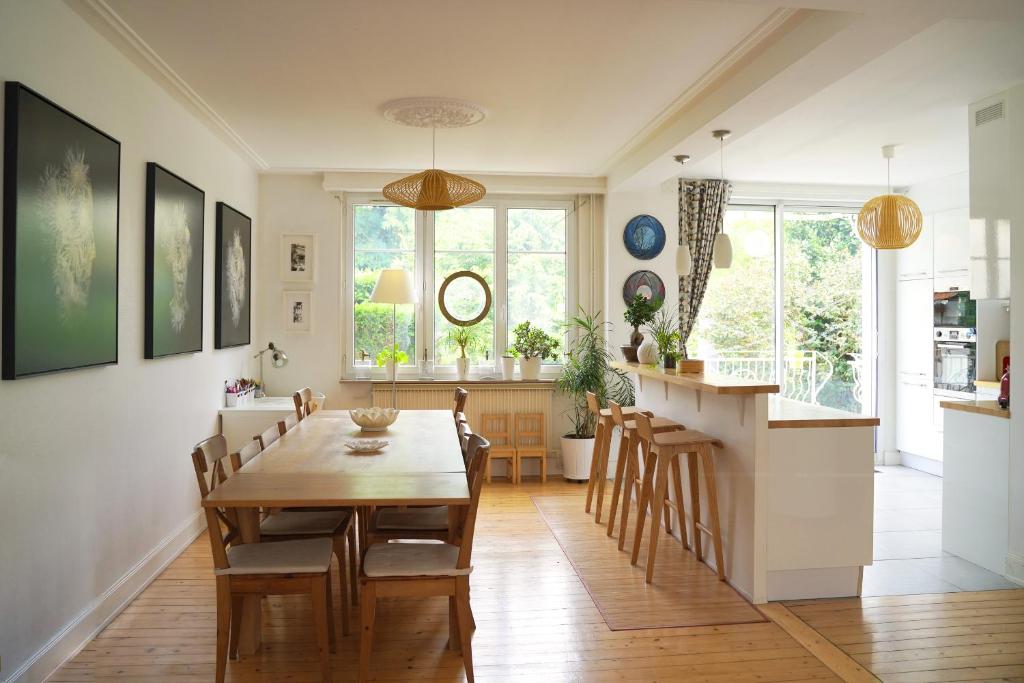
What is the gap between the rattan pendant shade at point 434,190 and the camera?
13.5ft

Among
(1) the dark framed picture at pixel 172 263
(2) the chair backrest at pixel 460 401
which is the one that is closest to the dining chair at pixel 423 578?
(2) the chair backrest at pixel 460 401

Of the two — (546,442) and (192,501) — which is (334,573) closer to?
(192,501)

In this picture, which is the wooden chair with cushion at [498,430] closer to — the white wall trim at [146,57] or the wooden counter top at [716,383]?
the wooden counter top at [716,383]

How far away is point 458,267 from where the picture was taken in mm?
6766

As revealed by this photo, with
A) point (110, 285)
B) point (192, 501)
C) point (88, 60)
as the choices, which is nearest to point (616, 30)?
point (88, 60)

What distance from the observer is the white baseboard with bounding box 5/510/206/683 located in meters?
2.72

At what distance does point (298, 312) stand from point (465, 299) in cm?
156

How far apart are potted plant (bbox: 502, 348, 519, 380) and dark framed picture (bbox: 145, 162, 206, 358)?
280 cm

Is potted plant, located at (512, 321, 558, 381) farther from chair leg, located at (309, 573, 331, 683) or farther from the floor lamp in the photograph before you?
chair leg, located at (309, 573, 331, 683)

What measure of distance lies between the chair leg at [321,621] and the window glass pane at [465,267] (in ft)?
13.7

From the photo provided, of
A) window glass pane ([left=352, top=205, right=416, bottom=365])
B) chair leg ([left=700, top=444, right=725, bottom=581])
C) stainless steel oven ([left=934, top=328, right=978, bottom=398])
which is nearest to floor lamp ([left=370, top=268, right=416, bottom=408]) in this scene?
window glass pane ([left=352, top=205, right=416, bottom=365])

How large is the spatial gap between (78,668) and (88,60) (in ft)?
8.70

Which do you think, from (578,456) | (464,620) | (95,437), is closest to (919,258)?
(578,456)

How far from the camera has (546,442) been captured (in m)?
6.74
